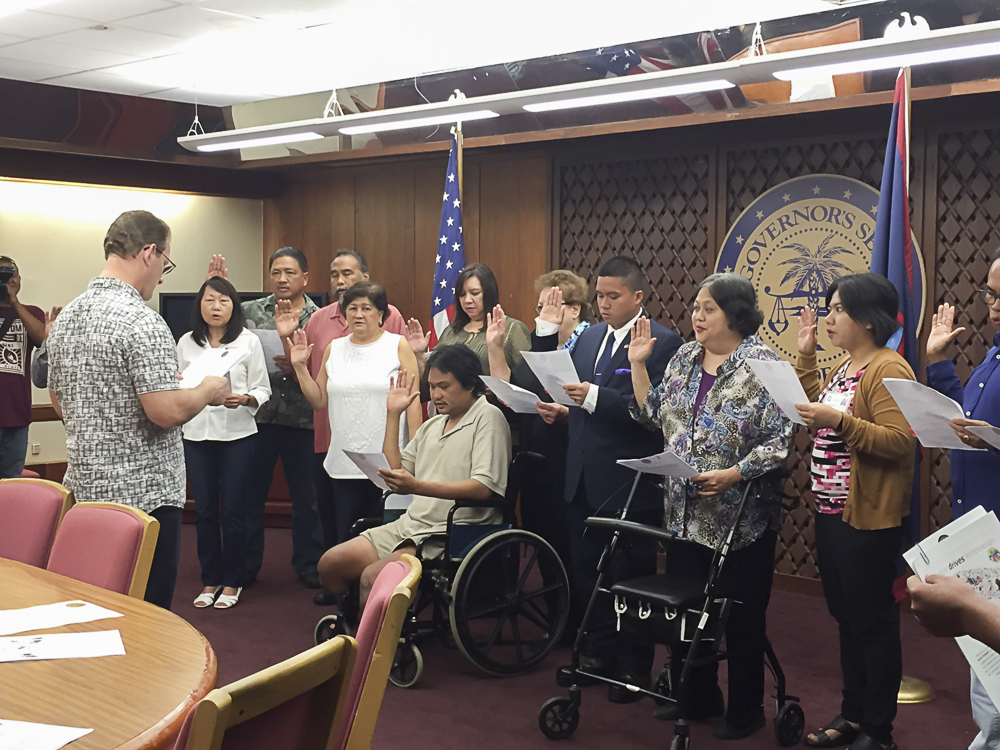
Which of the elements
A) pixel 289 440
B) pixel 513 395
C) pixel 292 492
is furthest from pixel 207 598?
pixel 513 395

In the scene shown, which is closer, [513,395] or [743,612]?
[743,612]

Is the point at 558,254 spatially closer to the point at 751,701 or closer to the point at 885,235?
the point at 885,235

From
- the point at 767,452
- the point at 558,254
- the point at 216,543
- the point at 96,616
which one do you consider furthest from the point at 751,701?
the point at 558,254

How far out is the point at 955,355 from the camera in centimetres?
495

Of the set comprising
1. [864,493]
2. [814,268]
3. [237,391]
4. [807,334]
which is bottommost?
[864,493]

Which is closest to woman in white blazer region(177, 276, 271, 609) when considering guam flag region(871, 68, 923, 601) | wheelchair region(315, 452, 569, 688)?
wheelchair region(315, 452, 569, 688)

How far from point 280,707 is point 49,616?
1.02 m

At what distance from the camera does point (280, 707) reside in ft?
4.78

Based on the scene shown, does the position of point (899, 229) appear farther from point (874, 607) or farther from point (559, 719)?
point (559, 719)

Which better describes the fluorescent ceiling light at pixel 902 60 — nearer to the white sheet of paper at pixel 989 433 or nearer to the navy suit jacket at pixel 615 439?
the navy suit jacket at pixel 615 439

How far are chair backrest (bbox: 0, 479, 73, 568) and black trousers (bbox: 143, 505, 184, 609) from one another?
298 mm

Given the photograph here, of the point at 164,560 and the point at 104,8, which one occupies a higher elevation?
the point at 104,8

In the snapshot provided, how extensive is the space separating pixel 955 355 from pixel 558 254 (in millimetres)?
2463

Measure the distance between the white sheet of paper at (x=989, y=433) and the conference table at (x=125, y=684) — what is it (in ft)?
6.78
